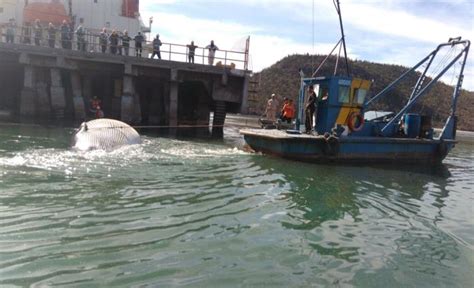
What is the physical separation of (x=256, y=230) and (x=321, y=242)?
91 centimetres

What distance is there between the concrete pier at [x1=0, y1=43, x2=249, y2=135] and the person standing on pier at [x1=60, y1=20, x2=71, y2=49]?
127 cm

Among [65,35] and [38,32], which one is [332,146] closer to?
[65,35]

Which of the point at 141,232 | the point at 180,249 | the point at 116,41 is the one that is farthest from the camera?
the point at 116,41

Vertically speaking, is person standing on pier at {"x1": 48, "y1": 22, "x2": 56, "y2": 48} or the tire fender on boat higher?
person standing on pier at {"x1": 48, "y1": 22, "x2": 56, "y2": 48}

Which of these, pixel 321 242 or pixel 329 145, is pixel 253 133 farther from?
pixel 321 242

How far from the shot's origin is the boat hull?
46.6 ft

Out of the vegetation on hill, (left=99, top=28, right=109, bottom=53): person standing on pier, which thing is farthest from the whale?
the vegetation on hill

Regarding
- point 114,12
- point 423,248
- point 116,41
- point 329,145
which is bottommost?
point 423,248

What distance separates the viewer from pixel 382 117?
59.2 feet

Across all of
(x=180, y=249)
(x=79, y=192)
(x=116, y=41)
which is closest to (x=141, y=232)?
(x=180, y=249)

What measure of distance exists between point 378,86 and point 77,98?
50.4 m

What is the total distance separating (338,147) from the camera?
14617mm

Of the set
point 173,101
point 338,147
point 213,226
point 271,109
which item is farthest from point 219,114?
point 213,226

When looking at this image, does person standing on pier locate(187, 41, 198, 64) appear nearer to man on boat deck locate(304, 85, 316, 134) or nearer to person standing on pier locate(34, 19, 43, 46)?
person standing on pier locate(34, 19, 43, 46)
